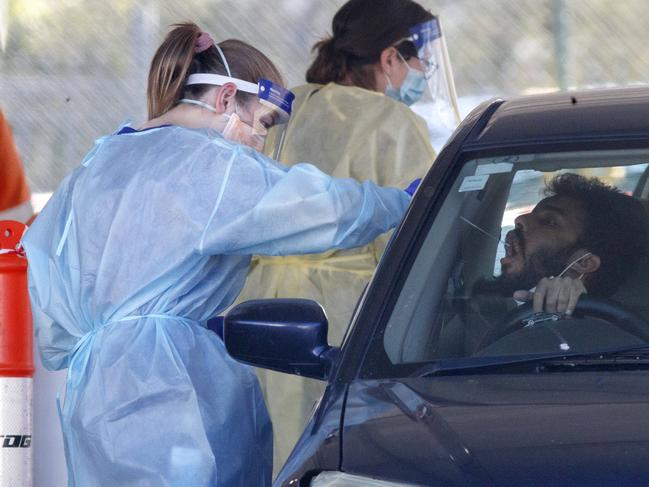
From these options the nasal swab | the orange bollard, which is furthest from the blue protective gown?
the orange bollard

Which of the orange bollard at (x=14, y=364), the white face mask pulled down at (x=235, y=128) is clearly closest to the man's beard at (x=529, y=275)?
the white face mask pulled down at (x=235, y=128)

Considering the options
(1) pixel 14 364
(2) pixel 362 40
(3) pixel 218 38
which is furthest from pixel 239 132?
(3) pixel 218 38

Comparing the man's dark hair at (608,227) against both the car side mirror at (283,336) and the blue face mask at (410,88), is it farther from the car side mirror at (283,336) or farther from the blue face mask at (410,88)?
the blue face mask at (410,88)

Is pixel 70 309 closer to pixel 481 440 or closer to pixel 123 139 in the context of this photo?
pixel 123 139

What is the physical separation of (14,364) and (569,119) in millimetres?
2192

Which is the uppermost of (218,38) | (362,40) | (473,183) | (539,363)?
(218,38)

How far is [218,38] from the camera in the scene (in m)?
5.85

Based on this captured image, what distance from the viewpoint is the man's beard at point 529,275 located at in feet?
8.77

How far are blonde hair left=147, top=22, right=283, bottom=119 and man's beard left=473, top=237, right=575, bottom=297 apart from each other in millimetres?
958

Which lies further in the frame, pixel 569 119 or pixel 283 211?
pixel 283 211

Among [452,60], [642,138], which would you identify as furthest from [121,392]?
[452,60]

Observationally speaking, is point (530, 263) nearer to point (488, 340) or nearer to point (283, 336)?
point (488, 340)

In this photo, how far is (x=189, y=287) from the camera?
3107mm

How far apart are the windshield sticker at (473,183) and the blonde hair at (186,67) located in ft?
2.45
